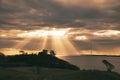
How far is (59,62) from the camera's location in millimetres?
104188

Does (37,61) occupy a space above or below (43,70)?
above

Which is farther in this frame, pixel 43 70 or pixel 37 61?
pixel 37 61

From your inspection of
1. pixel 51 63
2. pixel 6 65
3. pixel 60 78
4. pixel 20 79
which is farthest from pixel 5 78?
pixel 51 63

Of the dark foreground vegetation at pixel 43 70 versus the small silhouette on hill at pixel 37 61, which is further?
the small silhouette on hill at pixel 37 61

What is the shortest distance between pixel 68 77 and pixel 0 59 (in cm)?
4106

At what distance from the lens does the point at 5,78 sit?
230ft

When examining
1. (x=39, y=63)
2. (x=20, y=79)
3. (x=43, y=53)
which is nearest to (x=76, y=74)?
(x=20, y=79)

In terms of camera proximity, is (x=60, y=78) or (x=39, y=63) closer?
(x=60, y=78)

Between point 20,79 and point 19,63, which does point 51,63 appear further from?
point 20,79

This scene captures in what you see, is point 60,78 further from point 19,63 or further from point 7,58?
point 7,58

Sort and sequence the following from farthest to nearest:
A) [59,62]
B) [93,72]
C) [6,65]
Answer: [59,62]
[6,65]
[93,72]

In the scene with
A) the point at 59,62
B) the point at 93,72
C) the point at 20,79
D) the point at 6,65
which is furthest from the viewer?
the point at 59,62

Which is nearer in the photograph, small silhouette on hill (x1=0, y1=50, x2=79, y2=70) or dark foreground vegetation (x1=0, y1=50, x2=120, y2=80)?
dark foreground vegetation (x1=0, y1=50, x2=120, y2=80)

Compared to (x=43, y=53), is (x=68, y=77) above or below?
below
